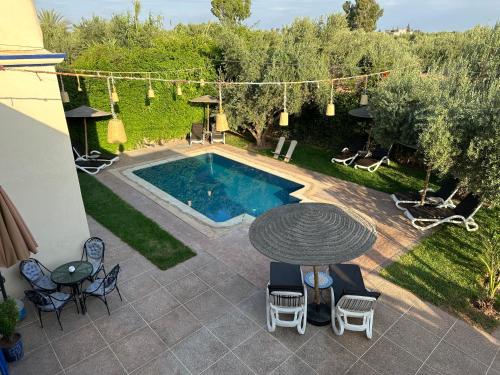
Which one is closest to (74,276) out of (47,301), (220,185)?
(47,301)

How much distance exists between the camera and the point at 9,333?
556 centimetres

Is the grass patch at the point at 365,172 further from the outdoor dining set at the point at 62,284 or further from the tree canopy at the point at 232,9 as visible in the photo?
the tree canopy at the point at 232,9

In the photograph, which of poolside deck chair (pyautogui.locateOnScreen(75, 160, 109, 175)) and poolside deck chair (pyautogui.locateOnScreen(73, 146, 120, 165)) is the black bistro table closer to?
poolside deck chair (pyautogui.locateOnScreen(75, 160, 109, 175))

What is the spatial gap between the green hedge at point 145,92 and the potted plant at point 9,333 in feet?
40.0

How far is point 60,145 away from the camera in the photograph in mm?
7152

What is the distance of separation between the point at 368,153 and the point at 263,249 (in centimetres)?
1179

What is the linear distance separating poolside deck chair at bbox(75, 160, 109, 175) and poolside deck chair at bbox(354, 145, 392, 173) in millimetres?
Answer: 11602

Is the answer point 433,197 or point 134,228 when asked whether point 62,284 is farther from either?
point 433,197

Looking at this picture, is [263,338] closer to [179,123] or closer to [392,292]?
[392,292]

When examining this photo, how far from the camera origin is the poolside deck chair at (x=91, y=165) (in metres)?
14.8

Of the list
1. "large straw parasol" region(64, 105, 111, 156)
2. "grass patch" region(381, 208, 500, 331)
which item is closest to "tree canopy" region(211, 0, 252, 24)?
"large straw parasol" region(64, 105, 111, 156)

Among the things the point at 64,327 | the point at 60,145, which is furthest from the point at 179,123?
the point at 64,327

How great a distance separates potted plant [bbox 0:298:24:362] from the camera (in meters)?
5.46

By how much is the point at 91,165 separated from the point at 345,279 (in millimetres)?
12600
